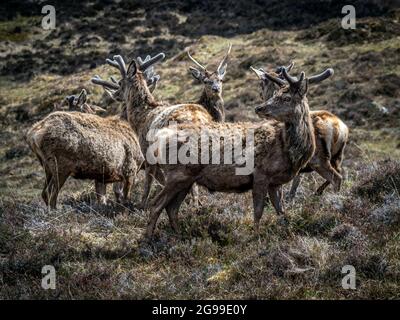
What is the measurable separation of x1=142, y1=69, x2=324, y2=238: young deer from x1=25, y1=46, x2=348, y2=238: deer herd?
1 centimetres

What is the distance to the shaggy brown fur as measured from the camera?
389 inches

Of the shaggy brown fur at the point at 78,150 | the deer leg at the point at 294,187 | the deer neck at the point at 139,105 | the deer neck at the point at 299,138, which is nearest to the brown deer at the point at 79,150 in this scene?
the shaggy brown fur at the point at 78,150

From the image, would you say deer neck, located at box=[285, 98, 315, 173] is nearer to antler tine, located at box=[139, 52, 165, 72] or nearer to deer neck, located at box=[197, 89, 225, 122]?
deer neck, located at box=[197, 89, 225, 122]

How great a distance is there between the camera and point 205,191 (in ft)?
39.0

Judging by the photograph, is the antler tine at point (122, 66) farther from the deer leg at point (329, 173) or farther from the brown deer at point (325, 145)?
the deer leg at point (329, 173)

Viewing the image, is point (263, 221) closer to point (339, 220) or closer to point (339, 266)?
point (339, 220)

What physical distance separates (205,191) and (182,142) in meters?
4.05

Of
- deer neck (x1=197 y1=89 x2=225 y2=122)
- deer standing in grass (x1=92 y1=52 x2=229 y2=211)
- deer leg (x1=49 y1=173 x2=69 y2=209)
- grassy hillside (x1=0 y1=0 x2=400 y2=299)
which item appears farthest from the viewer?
deer neck (x1=197 y1=89 x2=225 y2=122)

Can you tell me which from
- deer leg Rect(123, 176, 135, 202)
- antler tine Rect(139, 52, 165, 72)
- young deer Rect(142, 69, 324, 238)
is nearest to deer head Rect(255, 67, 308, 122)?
young deer Rect(142, 69, 324, 238)

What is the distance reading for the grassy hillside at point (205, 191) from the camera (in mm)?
6594

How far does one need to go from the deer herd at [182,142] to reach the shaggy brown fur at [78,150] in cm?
2

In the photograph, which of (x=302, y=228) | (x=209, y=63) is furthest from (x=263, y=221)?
(x=209, y=63)

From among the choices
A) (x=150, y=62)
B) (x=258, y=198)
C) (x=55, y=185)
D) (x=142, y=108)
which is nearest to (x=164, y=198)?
(x=258, y=198)
